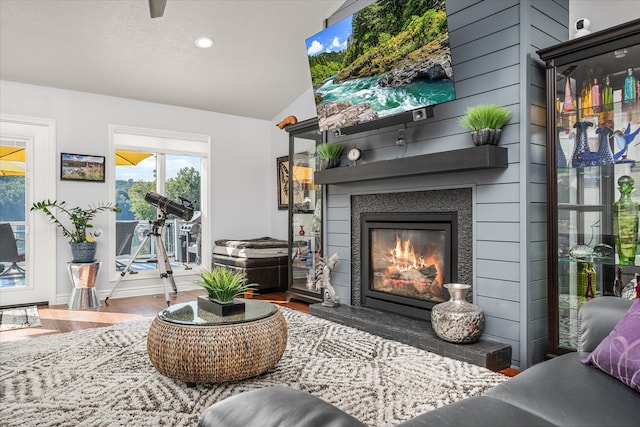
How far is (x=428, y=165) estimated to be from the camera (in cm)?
299

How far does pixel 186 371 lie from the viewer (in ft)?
7.02

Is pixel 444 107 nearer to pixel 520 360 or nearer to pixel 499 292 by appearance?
pixel 499 292

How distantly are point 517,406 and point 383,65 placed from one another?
101 inches

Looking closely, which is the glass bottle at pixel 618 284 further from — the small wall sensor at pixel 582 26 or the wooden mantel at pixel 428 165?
the small wall sensor at pixel 582 26

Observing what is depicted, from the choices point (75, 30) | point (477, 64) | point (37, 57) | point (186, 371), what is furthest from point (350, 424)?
point (37, 57)

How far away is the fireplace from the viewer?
316 cm

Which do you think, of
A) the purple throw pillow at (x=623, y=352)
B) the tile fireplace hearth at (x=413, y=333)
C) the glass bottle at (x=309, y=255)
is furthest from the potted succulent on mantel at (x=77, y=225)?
the purple throw pillow at (x=623, y=352)

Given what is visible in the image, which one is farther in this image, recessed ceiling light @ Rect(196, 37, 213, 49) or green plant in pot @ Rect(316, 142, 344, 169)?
recessed ceiling light @ Rect(196, 37, 213, 49)

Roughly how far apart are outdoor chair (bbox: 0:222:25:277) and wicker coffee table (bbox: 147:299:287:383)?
3178mm

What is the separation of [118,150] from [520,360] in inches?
186

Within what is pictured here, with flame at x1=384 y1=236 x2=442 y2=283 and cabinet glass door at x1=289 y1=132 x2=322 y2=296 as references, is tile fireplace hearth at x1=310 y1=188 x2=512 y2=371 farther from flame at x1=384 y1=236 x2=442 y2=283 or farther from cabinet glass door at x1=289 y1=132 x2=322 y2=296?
cabinet glass door at x1=289 y1=132 x2=322 y2=296

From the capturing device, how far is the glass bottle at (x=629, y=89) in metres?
2.33

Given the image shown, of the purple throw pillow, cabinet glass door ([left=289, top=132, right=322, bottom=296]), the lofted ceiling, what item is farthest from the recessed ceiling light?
the purple throw pillow

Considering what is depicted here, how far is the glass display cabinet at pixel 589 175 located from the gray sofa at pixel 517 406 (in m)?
1.16
